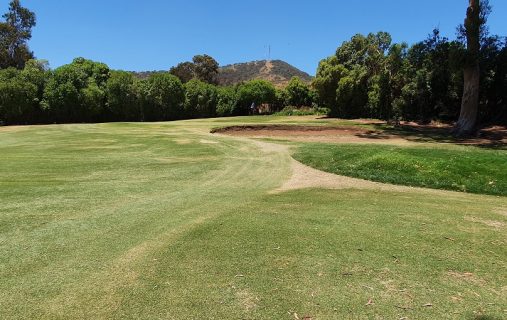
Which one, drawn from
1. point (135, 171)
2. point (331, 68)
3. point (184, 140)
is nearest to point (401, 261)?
point (135, 171)

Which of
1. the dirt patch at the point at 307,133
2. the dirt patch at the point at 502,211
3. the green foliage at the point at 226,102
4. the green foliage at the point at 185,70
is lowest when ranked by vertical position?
the dirt patch at the point at 502,211

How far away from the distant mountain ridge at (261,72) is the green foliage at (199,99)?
199 ft

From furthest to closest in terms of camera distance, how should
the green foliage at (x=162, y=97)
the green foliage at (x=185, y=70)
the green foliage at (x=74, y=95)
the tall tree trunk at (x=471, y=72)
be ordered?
1. the green foliage at (x=185, y=70)
2. the green foliage at (x=162, y=97)
3. the green foliage at (x=74, y=95)
4. the tall tree trunk at (x=471, y=72)

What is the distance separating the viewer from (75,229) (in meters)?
7.25

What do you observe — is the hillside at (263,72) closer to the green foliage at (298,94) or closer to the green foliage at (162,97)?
the green foliage at (298,94)

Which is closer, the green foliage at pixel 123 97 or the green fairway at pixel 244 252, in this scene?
the green fairway at pixel 244 252

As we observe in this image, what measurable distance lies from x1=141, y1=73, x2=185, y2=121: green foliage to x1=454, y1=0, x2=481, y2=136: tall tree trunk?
1510 inches

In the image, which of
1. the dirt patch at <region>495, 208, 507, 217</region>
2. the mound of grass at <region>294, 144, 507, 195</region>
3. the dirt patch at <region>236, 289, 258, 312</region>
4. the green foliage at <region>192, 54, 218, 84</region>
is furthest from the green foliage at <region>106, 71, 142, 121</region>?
the dirt patch at <region>236, 289, 258, 312</region>

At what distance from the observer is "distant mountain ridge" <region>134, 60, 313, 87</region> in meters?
128

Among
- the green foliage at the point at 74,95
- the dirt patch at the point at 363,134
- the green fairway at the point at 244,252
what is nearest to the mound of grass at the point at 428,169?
the green fairway at the point at 244,252

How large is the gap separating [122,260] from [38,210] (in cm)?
380

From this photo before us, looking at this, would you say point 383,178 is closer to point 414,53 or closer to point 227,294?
point 227,294

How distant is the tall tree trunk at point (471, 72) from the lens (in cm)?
2557

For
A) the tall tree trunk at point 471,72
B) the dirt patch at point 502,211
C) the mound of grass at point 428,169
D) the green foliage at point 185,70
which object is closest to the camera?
the dirt patch at point 502,211
